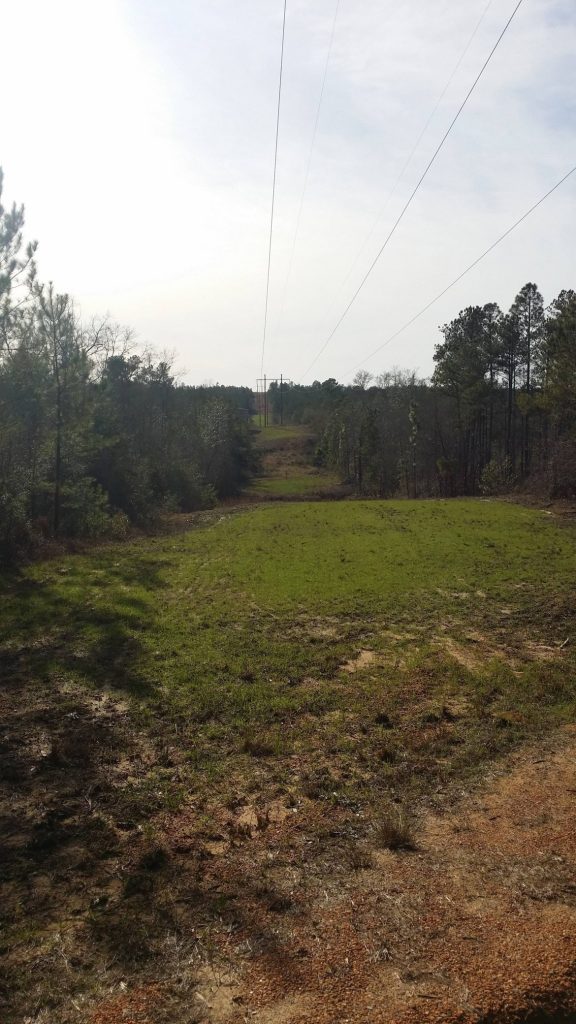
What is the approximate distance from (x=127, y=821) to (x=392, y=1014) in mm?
3261

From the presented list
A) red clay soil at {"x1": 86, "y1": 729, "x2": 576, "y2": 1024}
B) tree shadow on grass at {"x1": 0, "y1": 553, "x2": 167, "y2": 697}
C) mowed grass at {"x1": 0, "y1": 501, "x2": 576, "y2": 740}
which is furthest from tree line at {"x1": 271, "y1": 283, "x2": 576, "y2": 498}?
red clay soil at {"x1": 86, "y1": 729, "x2": 576, "y2": 1024}

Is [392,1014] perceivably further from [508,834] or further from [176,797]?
[176,797]

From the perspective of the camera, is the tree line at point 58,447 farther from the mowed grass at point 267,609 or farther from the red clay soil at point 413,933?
the red clay soil at point 413,933

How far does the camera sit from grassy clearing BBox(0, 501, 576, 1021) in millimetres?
5176

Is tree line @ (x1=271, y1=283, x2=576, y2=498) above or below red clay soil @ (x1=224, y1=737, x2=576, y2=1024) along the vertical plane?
above

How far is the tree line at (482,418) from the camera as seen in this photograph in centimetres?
3759

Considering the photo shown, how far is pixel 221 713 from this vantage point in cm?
897

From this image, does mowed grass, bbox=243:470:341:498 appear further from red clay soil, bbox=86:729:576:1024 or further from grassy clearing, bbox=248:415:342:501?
red clay soil, bbox=86:729:576:1024

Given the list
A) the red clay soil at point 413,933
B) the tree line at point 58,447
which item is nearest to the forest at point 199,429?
the tree line at point 58,447

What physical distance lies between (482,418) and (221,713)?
5200 cm

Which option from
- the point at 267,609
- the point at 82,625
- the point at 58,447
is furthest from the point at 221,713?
the point at 58,447

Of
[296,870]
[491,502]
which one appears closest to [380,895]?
[296,870]

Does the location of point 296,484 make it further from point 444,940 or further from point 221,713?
point 444,940

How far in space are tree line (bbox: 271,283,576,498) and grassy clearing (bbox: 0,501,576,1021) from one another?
20.7 meters
